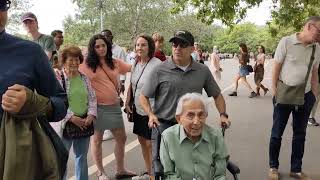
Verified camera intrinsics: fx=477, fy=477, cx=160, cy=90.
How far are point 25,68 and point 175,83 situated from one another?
227cm

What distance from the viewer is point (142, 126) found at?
518cm

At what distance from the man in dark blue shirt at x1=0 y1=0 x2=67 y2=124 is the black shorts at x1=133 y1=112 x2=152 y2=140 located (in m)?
2.88

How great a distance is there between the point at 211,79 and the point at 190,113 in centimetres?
95

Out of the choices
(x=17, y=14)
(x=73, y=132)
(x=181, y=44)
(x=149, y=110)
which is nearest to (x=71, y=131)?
(x=73, y=132)

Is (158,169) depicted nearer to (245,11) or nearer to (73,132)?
(73,132)

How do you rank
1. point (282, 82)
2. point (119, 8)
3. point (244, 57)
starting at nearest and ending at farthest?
point (282, 82), point (244, 57), point (119, 8)

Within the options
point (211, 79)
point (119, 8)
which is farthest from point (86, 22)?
point (211, 79)

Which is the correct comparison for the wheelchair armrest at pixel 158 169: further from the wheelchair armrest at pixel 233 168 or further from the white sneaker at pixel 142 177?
the white sneaker at pixel 142 177

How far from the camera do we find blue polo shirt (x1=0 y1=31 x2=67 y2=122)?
206 cm

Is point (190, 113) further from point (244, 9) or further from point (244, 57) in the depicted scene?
point (244, 57)

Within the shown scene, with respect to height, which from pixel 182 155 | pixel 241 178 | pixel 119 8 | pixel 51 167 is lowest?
pixel 241 178

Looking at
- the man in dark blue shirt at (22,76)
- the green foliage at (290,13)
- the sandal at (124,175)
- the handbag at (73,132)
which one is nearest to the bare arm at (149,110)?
the handbag at (73,132)

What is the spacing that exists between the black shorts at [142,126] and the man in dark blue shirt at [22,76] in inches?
113

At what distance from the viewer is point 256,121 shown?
32.2 feet
